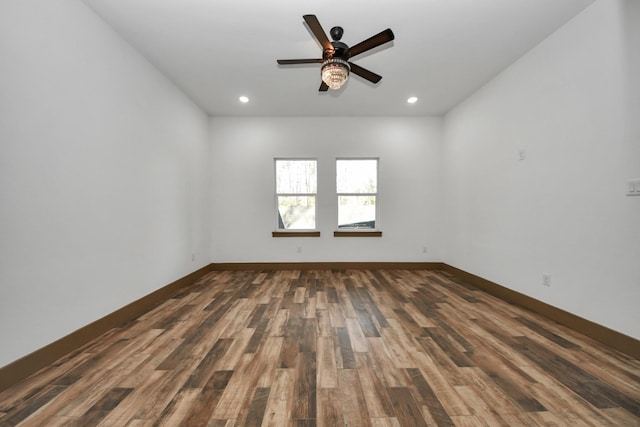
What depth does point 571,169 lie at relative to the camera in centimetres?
260

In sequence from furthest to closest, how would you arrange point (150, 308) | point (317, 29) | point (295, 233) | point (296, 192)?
point (296, 192) → point (295, 233) → point (150, 308) → point (317, 29)

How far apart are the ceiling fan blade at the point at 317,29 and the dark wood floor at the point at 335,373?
243 centimetres

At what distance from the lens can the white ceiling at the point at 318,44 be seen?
2.41 metres

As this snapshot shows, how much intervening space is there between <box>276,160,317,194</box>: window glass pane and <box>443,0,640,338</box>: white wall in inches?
111

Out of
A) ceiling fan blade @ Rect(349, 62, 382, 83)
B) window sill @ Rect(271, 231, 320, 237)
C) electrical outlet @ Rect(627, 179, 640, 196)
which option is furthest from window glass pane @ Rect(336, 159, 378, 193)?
electrical outlet @ Rect(627, 179, 640, 196)

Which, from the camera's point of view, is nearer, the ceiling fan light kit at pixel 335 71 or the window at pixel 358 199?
the ceiling fan light kit at pixel 335 71

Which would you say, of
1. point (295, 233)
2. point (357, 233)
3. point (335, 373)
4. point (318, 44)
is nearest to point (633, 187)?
point (335, 373)

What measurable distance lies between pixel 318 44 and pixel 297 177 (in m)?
2.66

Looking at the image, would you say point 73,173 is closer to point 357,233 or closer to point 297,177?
point 297,177

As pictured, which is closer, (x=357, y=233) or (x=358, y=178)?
(x=357, y=233)

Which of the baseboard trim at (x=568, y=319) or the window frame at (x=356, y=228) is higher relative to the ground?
the window frame at (x=356, y=228)

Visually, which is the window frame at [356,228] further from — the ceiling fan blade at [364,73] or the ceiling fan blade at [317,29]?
the ceiling fan blade at [317,29]

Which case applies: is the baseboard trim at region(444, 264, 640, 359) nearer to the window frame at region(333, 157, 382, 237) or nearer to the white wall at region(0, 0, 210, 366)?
the window frame at region(333, 157, 382, 237)

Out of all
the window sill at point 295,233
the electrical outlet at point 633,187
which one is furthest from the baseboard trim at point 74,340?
the electrical outlet at point 633,187
